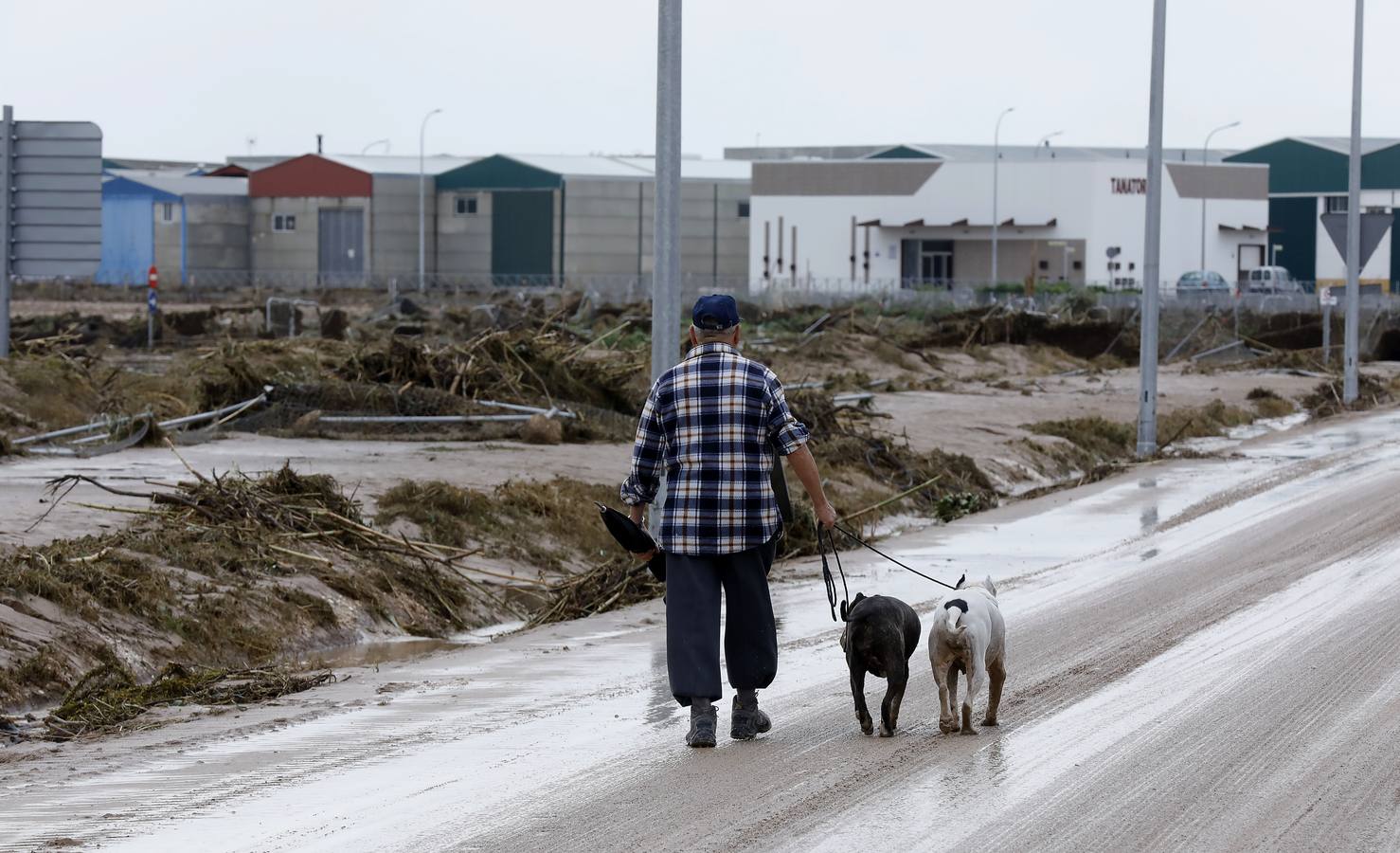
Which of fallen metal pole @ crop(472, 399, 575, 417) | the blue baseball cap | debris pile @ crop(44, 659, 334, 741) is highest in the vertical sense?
the blue baseball cap

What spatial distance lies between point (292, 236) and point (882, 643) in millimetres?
86863

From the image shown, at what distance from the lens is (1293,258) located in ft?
340

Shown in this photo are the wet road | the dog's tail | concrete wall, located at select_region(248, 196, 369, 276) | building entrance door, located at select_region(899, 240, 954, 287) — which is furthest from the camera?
building entrance door, located at select_region(899, 240, 954, 287)

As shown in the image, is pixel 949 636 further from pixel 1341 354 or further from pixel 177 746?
pixel 1341 354

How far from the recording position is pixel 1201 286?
76688 mm

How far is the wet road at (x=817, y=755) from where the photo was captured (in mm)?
6676

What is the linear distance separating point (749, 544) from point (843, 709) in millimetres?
1461

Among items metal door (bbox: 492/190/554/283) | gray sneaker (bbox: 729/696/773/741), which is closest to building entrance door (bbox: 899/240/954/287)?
metal door (bbox: 492/190/554/283)

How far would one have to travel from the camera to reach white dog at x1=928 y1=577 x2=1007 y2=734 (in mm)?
7770

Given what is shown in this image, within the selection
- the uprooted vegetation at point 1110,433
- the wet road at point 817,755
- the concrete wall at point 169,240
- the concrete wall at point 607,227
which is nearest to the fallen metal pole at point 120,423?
the uprooted vegetation at point 1110,433

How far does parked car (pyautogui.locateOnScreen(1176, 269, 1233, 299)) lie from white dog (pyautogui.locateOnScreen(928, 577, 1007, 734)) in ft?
193

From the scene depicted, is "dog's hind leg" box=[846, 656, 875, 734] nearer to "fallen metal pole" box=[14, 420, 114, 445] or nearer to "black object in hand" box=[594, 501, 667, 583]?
"black object in hand" box=[594, 501, 667, 583]

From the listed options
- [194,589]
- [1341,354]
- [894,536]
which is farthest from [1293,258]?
[194,589]

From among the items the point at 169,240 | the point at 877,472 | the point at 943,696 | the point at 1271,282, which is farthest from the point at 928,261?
the point at 943,696
